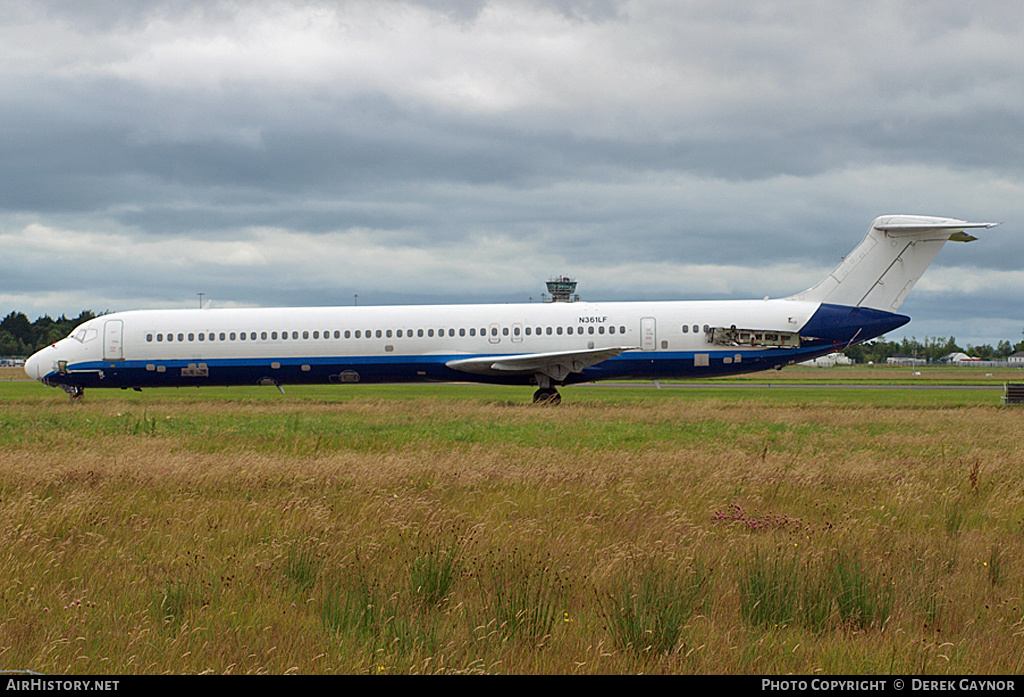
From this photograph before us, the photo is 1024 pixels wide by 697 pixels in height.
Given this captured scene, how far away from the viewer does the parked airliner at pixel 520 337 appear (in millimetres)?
29703

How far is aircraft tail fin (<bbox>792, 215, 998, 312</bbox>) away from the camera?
29.6 meters

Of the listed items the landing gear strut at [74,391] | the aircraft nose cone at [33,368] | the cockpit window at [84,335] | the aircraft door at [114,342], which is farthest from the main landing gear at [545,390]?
the aircraft nose cone at [33,368]

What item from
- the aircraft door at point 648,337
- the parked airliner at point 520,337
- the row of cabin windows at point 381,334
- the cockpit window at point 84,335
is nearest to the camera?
the parked airliner at point 520,337

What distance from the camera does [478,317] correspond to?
30781 millimetres

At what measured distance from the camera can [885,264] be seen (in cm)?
2970

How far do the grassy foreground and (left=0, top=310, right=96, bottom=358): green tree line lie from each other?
17375cm

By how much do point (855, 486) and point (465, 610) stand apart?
7205mm

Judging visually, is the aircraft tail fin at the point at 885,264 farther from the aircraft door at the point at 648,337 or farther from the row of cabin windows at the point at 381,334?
the row of cabin windows at the point at 381,334

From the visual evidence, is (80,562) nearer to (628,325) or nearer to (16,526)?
(16,526)

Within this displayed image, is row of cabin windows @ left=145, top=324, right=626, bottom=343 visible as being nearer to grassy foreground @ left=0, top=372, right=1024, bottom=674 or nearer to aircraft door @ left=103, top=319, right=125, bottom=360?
aircraft door @ left=103, top=319, right=125, bottom=360

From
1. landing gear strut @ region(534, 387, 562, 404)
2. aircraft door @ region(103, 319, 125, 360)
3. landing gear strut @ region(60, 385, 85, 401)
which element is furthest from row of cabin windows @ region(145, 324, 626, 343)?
landing gear strut @ region(60, 385, 85, 401)

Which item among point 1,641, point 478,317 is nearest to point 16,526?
point 1,641

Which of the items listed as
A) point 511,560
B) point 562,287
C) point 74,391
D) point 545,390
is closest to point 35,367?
point 74,391

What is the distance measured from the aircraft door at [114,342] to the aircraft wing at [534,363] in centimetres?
1251
